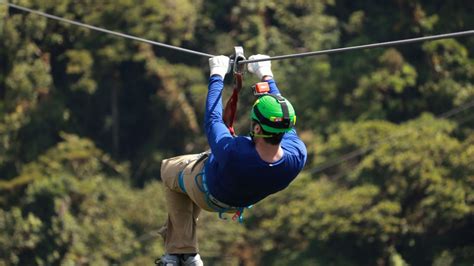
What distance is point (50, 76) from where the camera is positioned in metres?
20.5

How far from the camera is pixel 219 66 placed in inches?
234

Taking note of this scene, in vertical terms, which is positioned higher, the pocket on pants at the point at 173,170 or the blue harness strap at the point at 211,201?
the pocket on pants at the point at 173,170

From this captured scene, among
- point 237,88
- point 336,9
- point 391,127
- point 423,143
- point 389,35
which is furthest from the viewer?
point 336,9

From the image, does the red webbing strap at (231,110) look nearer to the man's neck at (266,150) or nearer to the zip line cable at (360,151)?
the man's neck at (266,150)

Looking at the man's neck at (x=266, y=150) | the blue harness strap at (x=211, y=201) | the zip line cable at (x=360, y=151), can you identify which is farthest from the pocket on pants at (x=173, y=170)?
the zip line cable at (x=360, y=151)

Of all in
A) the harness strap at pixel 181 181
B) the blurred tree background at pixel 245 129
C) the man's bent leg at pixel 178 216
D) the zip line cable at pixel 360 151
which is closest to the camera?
the harness strap at pixel 181 181

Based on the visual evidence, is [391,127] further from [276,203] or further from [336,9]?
[336,9]

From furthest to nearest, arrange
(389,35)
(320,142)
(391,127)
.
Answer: (389,35)
(320,142)
(391,127)

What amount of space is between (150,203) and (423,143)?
4.86 meters

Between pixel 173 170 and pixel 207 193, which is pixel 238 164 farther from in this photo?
pixel 173 170

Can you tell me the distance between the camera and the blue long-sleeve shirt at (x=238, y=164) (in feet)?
18.4

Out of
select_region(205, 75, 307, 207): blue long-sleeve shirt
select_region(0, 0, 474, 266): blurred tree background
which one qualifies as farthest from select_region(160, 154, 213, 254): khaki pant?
select_region(0, 0, 474, 266): blurred tree background

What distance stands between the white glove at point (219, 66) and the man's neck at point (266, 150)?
44 cm

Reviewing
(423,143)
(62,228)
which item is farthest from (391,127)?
(62,228)
